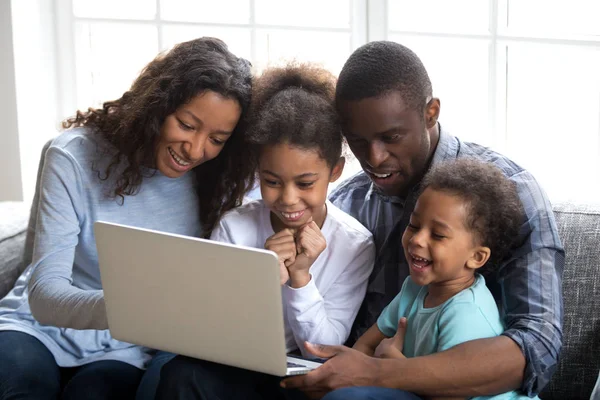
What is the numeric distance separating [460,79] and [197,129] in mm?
1084

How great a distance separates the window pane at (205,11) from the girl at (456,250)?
1.36 metres

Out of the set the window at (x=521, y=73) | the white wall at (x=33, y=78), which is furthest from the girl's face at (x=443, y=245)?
the white wall at (x=33, y=78)

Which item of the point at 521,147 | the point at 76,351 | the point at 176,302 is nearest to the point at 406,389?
the point at 176,302

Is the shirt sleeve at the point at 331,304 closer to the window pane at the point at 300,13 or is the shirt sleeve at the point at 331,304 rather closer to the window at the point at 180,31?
the window at the point at 180,31

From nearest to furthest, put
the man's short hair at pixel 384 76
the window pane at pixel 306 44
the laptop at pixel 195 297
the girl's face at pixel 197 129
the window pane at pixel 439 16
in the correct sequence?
1. the laptop at pixel 195 297
2. the man's short hair at pixel 384 76
3. the girl's face at pixel 197 129
4. the window pane at pixel 439 16
5. the window pane at pixel 306 44

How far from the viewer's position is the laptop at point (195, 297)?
146cm

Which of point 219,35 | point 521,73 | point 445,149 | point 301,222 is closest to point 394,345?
point 301,222

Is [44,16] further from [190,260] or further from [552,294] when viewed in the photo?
[552,294]

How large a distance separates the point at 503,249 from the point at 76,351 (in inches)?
36.9

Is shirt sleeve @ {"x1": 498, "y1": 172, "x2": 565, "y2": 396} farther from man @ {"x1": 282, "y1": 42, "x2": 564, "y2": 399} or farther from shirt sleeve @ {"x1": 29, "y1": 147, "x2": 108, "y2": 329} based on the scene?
shirt sleeve @ {"x1": 29, "y1": 147, "x2": 108, "y2": 329}

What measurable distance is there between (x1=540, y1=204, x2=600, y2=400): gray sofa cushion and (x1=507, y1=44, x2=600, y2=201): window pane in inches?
21.7

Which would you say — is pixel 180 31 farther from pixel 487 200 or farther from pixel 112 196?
pixel 487 200

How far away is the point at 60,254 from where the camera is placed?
1866 millimetres

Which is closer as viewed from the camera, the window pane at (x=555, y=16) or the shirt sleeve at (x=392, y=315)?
the shirt sleeve at (x=392, y=315)
